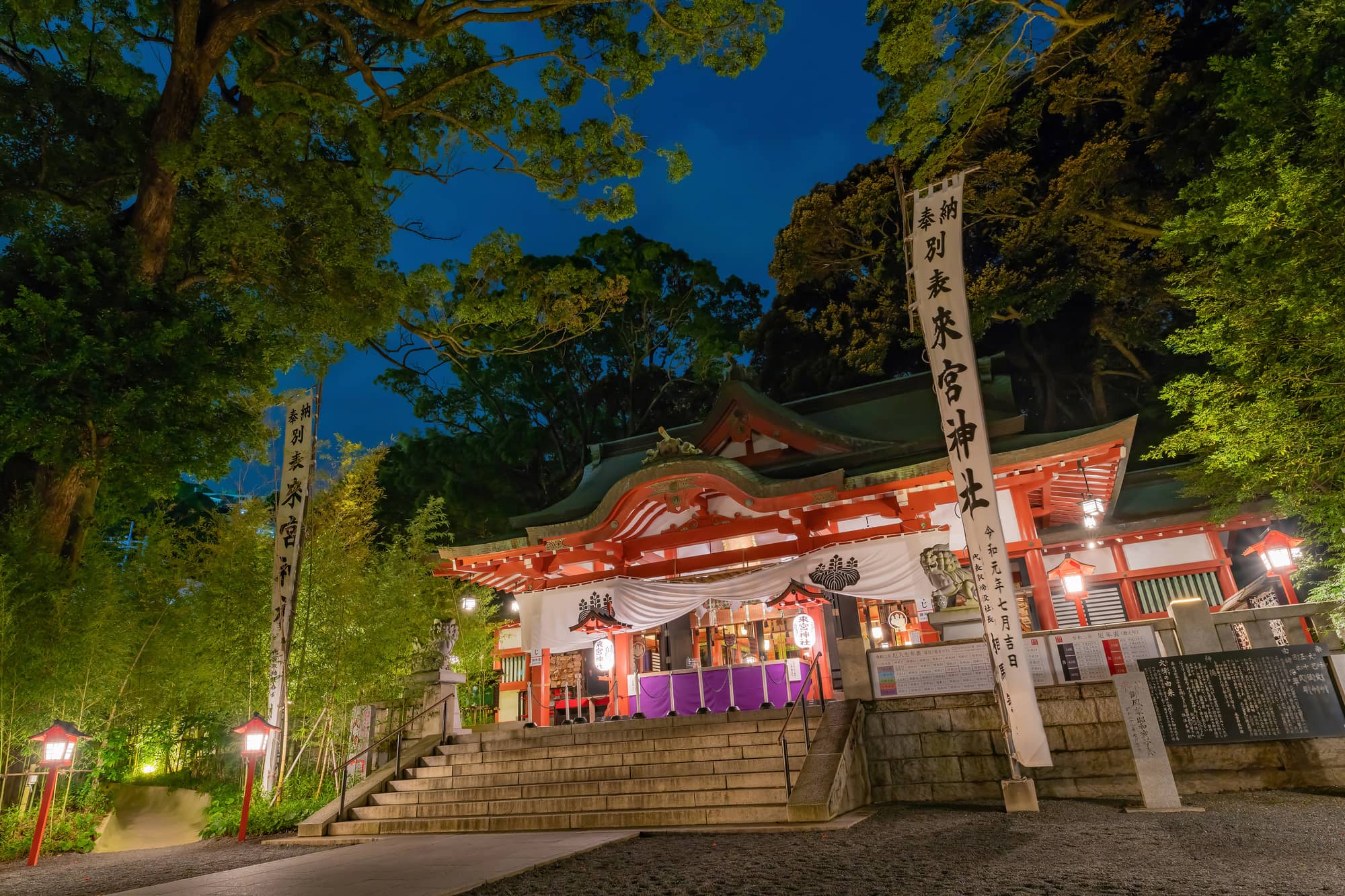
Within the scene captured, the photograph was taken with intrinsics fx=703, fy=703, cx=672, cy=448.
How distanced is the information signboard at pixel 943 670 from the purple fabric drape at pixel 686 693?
369 cm

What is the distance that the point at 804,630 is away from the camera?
10.7 metres

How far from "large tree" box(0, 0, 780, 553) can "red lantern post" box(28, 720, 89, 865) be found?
89.4 inches

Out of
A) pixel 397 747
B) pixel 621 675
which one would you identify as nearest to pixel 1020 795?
pixel 397 747

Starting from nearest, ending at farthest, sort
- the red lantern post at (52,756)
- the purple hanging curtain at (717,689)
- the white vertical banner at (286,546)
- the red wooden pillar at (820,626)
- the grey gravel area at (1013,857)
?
the grey gravel area at (1013,857) < the red lantern post at (52,756) < the white vertical banner at (286,546) < the purple hanging curtain at (717,689) < the red wooden pillar at (820,626)

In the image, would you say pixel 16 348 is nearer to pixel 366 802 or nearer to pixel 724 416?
pixel 366 802

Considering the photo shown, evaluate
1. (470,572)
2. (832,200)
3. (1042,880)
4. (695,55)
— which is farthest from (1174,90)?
(470,572)

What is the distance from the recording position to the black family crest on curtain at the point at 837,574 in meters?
10.7

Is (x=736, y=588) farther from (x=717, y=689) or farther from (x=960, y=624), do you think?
(x=960, y=624)

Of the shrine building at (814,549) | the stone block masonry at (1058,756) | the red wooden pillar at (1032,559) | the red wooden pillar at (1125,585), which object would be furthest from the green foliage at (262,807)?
the red wooden pillar at (1125,585)

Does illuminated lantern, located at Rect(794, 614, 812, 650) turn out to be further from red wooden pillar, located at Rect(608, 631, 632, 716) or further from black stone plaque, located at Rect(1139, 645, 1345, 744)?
black stone plaque, located at Rect(1139, 645, 1345, 744)

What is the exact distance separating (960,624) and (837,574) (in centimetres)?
262

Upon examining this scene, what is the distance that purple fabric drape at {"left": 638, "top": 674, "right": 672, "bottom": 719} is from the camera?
37.5 feet

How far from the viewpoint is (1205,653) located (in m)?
7.05

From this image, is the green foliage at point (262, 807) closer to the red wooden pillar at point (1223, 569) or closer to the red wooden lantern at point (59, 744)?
the red wooden lantern at point (59, 744)
